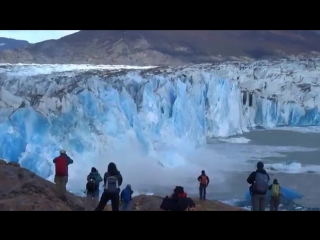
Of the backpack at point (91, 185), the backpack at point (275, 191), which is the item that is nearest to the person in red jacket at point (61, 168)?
the backpack at point (91, 185)

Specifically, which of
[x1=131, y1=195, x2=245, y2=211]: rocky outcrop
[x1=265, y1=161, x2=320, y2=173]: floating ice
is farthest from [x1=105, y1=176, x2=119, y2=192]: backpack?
[x1=265, y1=161, x2=320, y2=173]: floating ice

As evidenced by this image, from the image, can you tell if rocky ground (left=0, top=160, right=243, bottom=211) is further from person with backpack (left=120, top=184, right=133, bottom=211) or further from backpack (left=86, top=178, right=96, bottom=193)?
person with backpack (left=120, top=184, right=133, bottom=211)

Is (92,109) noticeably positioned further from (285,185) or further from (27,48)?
(285,185)

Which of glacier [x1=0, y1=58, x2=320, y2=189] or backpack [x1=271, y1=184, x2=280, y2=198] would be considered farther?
glacier [x1=0, y1=58, x2=320, y2=189]

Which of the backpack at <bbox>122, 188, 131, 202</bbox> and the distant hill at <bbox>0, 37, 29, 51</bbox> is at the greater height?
the distant hill at <bbox>0, 37, 29, 51</bbox>

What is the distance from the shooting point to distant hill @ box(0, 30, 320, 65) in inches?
240

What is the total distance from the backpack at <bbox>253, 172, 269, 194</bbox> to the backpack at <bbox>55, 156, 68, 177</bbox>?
1391 mm

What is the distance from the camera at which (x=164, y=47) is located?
21.5 feet

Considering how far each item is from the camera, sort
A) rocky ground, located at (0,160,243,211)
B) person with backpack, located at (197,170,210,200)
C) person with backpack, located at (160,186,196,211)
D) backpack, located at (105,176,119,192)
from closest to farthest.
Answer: backpack, located at (105,176,119,192)
person with backpack, located at (160,186,196,211)
rocky ground, located at (0,160,243,211)
person with backpack, located at (197,170,210,200)

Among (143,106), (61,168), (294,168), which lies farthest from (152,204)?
(143,106)

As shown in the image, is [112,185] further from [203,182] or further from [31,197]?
[203,182]

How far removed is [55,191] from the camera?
4000 mm

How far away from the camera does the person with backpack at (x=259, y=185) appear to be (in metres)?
3.42
